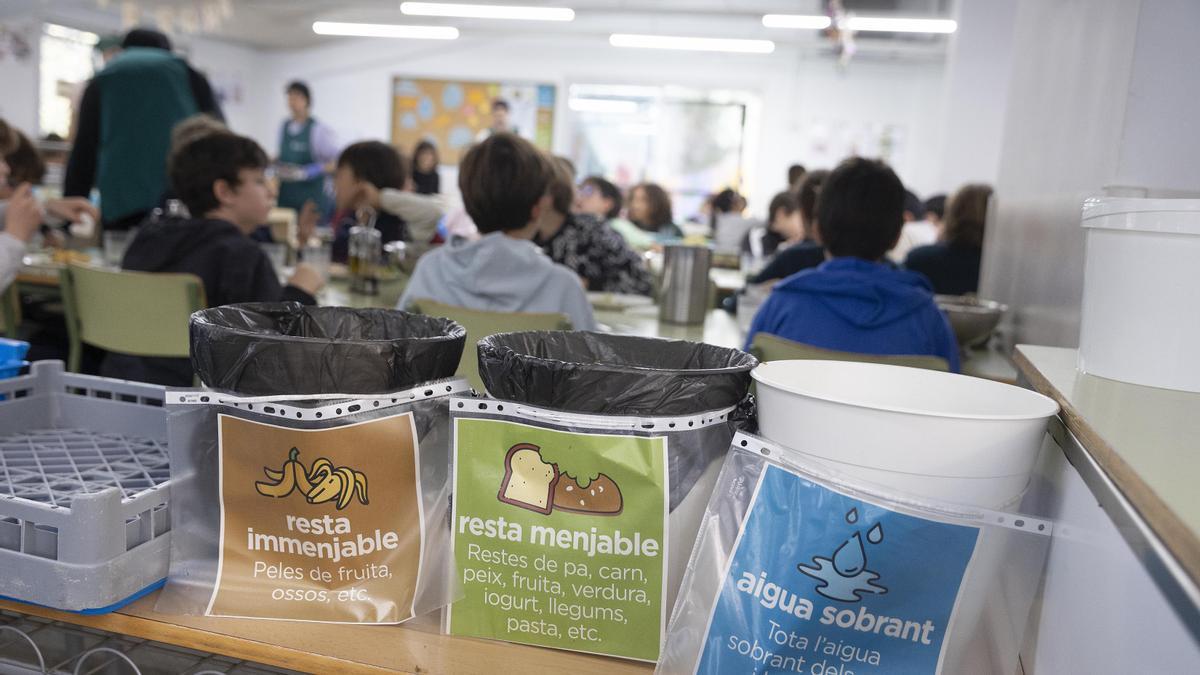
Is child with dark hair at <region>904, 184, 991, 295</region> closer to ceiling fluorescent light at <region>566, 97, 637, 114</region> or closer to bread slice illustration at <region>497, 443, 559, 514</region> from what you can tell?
bread slice illustration at <region>497, 443, 559, 514</region>

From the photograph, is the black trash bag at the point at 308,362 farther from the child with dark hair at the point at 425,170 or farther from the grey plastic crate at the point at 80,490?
the child with dark hair at the point at 425,170

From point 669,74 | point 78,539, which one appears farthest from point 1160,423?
point 669,74

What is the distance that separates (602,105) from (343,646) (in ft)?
36.5

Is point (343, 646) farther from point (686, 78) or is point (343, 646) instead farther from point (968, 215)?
point (686, 78)

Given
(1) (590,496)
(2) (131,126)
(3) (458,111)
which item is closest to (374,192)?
(2) (131,126)

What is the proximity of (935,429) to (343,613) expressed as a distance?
493mm

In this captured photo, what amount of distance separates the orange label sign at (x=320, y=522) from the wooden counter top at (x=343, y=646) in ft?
0.05

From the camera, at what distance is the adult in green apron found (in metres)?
8.38

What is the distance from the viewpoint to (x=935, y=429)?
631mm

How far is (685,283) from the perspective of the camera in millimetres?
2611

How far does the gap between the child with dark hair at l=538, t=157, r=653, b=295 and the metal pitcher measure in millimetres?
846

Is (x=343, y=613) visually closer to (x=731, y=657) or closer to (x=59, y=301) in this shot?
(x=731, y=657)

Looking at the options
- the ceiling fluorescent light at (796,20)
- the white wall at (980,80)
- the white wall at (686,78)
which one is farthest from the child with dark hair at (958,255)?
the white wall at (686,78)

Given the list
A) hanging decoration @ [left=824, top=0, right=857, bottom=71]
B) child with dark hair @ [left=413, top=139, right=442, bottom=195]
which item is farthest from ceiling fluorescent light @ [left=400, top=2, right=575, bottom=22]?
hanging decoration @ [left=824, top=0, right=857, bottom=71]
